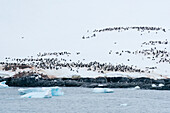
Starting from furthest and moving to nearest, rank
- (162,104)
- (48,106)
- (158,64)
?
(158,64) → (162,104) → (48,106)

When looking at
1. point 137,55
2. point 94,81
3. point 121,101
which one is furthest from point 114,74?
point 121,101

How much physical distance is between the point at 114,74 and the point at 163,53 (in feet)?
178

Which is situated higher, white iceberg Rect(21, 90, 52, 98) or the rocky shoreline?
the rocky shoreline

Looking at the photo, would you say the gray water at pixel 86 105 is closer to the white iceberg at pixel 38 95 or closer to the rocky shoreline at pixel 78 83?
the white iceberg at pixel 38 95

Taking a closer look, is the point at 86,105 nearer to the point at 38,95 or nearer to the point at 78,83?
the point at 38,95

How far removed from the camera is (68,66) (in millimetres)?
176750

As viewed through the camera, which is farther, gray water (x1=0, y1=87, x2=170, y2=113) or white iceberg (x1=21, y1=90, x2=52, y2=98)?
white iceberg (x1=21, y1=90, x2=52, y2=98)

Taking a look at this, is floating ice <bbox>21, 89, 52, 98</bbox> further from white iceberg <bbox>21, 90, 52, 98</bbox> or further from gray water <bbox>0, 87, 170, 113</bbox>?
gray water <bbox>0, 87, 170, 113</bbox>

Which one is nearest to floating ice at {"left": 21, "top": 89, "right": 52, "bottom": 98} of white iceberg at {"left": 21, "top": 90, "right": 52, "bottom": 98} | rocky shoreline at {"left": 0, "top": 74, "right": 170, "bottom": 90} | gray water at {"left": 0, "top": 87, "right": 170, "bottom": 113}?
white iceberg at {"left": 21, "top": 90, "right": 52, "bottom": 98}

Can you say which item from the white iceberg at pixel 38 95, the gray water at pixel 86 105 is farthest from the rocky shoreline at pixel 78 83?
the gray water at pixel 86 105

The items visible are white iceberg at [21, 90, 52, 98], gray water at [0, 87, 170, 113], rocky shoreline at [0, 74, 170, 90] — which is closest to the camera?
gray water at [0, 87, 170, 113]

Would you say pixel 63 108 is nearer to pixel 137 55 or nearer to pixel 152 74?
pixel 152 74

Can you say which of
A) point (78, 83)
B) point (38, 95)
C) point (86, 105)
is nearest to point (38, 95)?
point (38, 95)

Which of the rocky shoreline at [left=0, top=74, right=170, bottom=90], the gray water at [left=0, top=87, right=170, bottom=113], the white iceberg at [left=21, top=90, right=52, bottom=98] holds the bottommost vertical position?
the gray water at [left=0, top=87, right=170, bottom=113]
